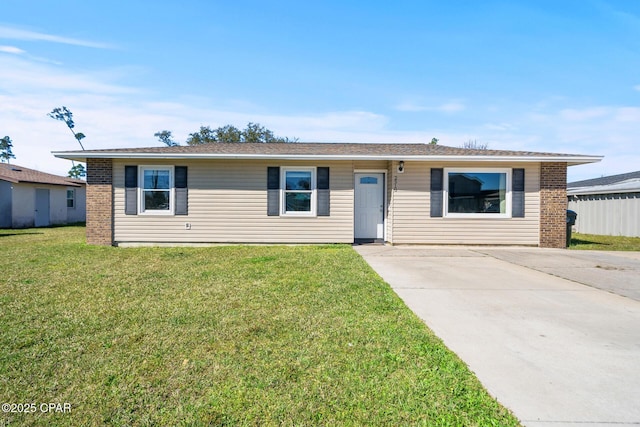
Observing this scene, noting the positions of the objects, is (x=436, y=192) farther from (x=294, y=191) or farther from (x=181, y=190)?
(x=181, y=190)

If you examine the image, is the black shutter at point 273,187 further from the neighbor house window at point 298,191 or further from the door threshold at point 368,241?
the door threshold at point 368,241

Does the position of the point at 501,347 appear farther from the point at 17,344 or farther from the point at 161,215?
the point at 161,215

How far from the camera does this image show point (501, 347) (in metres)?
3.21

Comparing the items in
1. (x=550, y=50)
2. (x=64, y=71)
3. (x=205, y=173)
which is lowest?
(x=205, y=173)

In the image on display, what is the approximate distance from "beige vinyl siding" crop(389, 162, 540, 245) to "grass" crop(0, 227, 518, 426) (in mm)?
4924

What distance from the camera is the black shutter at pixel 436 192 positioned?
10164 mm

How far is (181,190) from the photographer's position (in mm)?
10188

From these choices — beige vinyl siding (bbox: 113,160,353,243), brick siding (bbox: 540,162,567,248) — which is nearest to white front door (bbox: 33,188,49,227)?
beige vinyl siding (bbox: 113,160,353,243)

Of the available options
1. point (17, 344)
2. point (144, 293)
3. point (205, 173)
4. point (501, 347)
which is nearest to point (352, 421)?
point (501, 347)

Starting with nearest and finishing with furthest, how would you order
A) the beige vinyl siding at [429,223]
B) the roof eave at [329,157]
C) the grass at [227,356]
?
1. the grass at [227,356]
2. the roof eave at [329,157]
3. the beige vinyl siding at [429,223]

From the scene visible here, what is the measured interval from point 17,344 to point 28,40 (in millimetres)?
9617

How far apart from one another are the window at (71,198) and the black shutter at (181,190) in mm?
15886

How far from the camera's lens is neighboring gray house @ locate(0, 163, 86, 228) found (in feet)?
55.6

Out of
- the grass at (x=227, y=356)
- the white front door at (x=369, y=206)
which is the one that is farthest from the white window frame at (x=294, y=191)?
the grass at (x=227, y=356)
